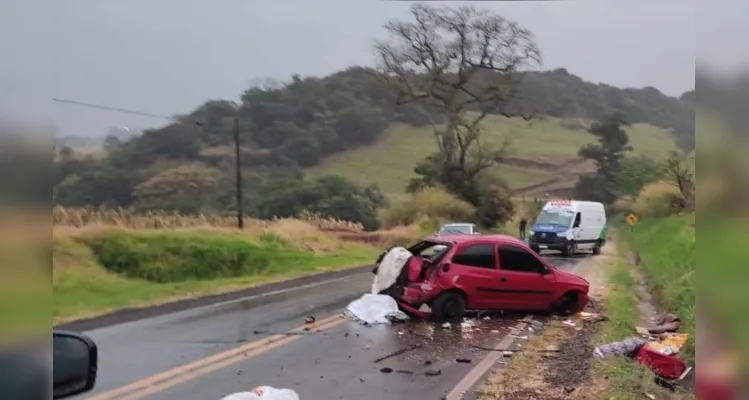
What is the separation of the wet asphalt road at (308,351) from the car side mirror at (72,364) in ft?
4.84

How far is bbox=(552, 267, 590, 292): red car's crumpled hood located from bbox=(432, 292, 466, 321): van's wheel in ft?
2.71

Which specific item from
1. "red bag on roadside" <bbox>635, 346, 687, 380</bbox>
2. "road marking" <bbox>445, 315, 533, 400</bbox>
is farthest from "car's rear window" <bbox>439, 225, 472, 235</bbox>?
"red bag on roadside" <bbox>635, 346, 687, 380</bbox>

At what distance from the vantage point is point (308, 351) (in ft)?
19.6

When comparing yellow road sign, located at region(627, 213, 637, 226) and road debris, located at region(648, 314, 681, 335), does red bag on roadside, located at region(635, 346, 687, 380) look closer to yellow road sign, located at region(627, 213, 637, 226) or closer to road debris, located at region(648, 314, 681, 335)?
road debris, located at region(648, 314, 681, 335)

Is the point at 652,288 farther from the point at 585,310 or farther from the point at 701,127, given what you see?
the point at 701,127

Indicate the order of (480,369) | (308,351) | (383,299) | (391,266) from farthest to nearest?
(383,299) → (391,266) → (308,351) → (480,369)

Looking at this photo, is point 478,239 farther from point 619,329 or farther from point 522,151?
point 619,329

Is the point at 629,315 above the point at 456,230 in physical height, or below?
below

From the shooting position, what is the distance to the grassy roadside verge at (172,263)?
7.26 metres

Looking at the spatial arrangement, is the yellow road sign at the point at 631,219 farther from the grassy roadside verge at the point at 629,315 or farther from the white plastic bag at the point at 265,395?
the white plastic bag at the point at 265,395

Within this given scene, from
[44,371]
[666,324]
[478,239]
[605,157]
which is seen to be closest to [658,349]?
[666,324]

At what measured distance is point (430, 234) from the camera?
20.4 feet

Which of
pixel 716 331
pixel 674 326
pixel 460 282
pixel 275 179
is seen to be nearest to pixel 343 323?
pixel 460 282

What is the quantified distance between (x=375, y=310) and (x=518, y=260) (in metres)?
1.46
